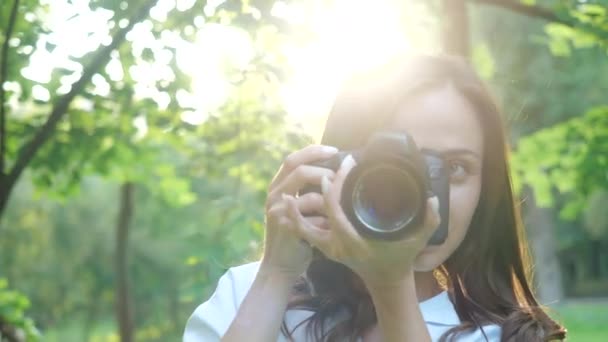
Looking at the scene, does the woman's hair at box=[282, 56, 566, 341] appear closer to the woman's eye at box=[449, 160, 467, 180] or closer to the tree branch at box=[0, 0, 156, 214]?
the woman's eye at box=[449, 160, 467, 180]

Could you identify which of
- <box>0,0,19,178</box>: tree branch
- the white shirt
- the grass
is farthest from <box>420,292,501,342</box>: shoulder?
the grass

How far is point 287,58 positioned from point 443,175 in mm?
3332

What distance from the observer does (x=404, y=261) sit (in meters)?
1.90

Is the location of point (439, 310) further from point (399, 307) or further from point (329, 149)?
point (329, 149)

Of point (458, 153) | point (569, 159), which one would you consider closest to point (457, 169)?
point (458, 153)

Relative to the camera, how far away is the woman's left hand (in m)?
1.88

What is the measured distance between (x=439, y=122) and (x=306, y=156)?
0.75 ft

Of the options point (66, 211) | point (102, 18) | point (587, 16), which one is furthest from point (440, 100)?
point (66, 211)

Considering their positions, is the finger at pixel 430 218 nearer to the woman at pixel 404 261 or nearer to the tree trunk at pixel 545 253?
the woman at pixel 404 261

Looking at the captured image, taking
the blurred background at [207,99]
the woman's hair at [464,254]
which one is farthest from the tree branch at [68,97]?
the woman's hair at [464,254]

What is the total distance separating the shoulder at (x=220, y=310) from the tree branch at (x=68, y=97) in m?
2.52

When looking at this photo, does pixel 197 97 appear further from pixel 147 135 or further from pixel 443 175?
pixel 443 175

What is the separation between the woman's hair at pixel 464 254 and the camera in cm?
212

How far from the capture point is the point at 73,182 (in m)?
6.02
